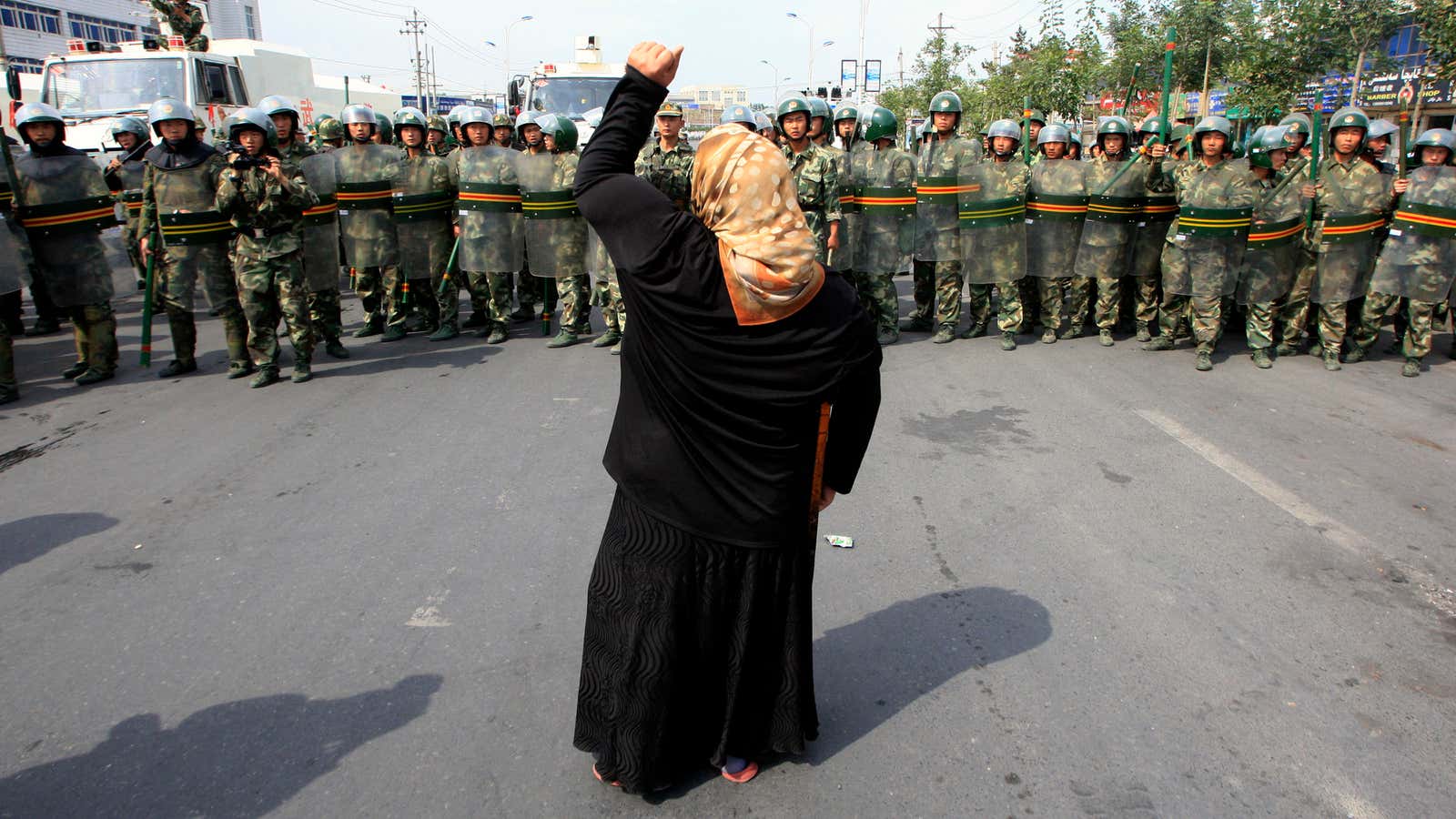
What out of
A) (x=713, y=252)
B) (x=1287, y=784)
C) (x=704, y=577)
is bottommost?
(x=1287, y=784)

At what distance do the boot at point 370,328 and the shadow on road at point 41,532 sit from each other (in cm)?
485

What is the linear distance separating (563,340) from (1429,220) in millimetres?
7379

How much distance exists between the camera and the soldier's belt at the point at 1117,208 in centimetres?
856

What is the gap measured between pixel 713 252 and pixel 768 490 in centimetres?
65

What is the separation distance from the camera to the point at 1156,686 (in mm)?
3275

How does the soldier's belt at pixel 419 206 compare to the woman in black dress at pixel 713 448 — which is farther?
the soldier's belt at pixel 419 206

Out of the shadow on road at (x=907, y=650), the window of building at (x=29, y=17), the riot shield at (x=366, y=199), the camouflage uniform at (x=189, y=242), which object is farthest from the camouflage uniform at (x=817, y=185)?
the window of building at (x=29, y=17)

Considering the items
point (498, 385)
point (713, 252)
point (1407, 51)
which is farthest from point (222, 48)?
point (1407, 51)

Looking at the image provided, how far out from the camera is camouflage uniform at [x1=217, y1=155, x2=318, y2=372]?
7.04m

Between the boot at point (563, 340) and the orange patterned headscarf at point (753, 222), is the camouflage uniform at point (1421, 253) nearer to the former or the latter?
the boot at point (563, 340)

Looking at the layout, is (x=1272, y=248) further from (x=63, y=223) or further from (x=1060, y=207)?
(x=63, y=223)

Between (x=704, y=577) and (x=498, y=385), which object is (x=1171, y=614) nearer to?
(x=704, y=577)

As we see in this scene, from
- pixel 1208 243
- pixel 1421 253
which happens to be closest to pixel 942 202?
pixel 1208 243

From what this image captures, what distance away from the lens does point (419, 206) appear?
9.03 metres
